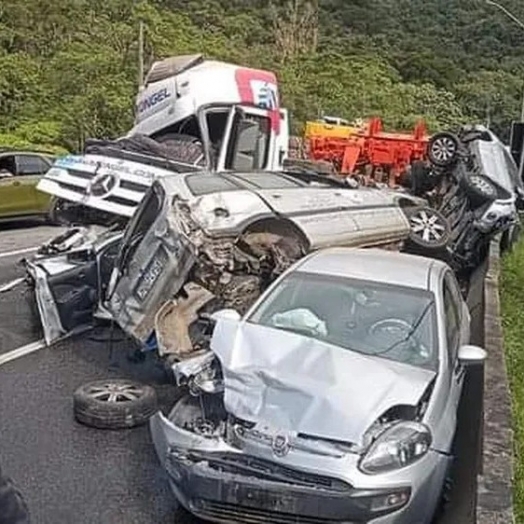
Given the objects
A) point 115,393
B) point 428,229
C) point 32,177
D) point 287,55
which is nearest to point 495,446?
point 115,393

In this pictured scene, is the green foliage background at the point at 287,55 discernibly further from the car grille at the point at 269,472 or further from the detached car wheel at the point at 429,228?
the car grille at the point at 269,472

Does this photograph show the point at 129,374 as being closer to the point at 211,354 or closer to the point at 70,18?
the point at 211,354

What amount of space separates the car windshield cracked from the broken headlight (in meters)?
0.76

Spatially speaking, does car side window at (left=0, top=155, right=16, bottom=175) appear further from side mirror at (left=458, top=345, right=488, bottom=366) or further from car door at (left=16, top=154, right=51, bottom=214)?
side mirror at (left=458, top=345, right=488, bottom=366)

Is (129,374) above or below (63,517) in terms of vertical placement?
below

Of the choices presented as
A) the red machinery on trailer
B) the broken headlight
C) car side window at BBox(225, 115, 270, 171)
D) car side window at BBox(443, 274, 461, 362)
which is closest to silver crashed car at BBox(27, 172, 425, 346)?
car side window at BBox(443, 274, 461, 362)

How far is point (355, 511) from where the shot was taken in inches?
201

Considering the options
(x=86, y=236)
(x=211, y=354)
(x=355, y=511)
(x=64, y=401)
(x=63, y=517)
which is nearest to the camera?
(x=355, y=511)

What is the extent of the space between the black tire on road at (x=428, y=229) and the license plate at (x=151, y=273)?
441 cm

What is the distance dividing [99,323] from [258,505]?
17.3 ft

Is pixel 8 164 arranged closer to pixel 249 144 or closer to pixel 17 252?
pixel 17 252

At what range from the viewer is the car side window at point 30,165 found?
19.6 meters

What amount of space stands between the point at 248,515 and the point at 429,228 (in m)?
7.93

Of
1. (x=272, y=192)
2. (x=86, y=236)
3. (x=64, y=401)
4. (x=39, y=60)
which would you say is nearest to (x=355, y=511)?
(x=64, y=401)
